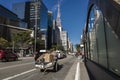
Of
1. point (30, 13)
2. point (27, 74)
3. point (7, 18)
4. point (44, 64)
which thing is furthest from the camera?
point (30, 13)

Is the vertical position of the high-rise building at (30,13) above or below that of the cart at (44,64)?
above

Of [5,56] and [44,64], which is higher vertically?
[5,56]

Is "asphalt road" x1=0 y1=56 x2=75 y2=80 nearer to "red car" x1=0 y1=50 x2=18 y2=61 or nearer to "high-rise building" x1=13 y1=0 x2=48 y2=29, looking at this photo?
"red car" x1=0 y1=50 x2=18 y2=61

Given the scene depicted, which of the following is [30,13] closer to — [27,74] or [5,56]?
[5,56]

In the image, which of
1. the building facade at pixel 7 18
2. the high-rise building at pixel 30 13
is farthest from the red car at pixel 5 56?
the high-rise building at pixel 30 13

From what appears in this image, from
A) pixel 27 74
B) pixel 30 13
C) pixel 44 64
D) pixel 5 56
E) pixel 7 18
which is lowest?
pixel 27 74

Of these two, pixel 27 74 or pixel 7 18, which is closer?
pixel 27 74

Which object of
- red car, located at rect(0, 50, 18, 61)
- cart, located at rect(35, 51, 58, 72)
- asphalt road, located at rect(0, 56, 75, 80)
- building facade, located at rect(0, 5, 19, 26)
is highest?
building facade, located at rect(0, 5, 19, 26)

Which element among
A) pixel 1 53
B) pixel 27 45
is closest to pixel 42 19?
pixel 27 45

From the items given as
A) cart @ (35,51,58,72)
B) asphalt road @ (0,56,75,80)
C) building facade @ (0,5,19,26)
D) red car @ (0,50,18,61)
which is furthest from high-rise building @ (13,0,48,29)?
cart @ (35,51,58,72)

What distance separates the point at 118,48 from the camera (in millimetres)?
5852

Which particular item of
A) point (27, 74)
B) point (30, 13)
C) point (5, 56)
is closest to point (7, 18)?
point (30, 13)

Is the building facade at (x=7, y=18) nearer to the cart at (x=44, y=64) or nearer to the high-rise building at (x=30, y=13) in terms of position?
the high-rise building at (x=30, y=13)

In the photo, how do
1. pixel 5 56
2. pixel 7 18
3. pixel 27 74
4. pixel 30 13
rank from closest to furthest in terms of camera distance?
pixel 27 74 < pixel 5 56 < pixel 7 18 < pixel 30 13
